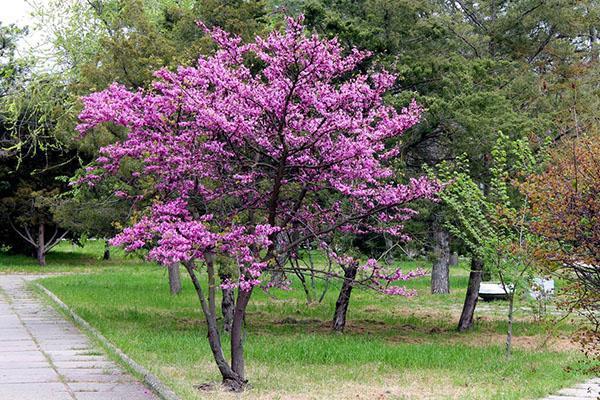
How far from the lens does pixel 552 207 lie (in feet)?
20.0

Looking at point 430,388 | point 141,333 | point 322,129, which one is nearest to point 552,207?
point 322,129

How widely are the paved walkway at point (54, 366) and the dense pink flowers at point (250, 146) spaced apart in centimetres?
158

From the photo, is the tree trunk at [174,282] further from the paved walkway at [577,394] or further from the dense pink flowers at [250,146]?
the paved walkway at [577,394]

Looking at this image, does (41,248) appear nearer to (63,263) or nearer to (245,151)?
(63,263)

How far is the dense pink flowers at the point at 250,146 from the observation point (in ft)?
27.8

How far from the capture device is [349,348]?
40.0 feet

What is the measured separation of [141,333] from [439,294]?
1285 cm

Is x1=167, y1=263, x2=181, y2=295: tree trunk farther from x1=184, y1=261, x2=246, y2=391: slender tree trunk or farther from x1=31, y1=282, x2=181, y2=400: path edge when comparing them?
x1=184, y1=261, x2=246, y2=391: slender tree trunk

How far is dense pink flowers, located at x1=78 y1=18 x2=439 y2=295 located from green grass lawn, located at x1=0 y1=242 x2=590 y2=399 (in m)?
→ 1.35

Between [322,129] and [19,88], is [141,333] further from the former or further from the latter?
[19,88]

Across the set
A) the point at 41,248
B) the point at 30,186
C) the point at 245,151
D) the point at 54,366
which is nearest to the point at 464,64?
the point at 245,151

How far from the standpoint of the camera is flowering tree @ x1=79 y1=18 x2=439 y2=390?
849 centimetres

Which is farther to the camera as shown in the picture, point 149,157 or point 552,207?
point 149,157

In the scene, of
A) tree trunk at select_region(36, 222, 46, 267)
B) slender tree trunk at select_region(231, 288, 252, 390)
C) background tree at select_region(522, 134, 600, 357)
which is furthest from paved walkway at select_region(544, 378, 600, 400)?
tree trunk at select_region(36, 222, 46, 267)
